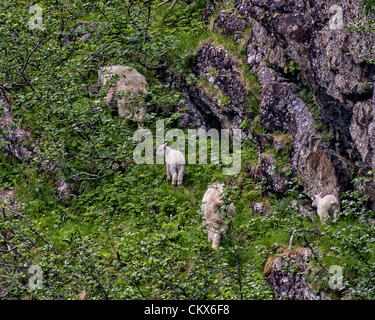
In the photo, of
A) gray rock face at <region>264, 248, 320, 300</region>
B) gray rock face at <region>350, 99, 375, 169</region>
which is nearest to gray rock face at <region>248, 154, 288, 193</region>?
gray rock face at <region>350, 99, 375, 169</region>

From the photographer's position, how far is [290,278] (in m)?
10.0

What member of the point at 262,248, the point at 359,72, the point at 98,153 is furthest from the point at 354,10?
the point at 98,153

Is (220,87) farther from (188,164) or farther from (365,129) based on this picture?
(365,129)

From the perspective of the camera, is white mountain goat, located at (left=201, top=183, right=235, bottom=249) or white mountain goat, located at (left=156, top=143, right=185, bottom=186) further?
white mountain goat, located at (left=156, top=143, right=185, bottom=186)

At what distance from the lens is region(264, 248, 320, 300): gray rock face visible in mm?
9602

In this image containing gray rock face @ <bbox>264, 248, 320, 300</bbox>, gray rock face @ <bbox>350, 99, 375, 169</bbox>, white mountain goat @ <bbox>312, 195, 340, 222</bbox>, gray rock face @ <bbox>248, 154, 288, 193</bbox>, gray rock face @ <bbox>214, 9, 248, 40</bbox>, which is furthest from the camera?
gray rock face @ <bbox>214, 9, 248, 40</bbox>

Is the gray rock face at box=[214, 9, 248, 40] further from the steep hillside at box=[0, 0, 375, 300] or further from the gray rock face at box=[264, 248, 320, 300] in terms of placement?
the gray rock face at box=[264, 248, 320, 300]

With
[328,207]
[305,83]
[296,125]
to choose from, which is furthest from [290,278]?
[305,83]

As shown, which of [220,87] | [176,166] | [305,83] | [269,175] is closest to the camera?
[269,175]

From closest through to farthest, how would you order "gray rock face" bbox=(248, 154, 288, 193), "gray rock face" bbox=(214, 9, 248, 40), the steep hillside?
1. the steep hillside
2. "gray rock face" bbox=(248, 154, 288, 193)
3. "gray rock face" bbox=(214, 9, 248, 40)

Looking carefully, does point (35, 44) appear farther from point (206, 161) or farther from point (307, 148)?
point (307, 148)

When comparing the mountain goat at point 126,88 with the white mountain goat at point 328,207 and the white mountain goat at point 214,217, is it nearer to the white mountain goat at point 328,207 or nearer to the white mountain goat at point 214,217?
the white mountain goat at point 214,217

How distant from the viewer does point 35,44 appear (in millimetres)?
15734

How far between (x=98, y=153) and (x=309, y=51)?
482 centimetres
